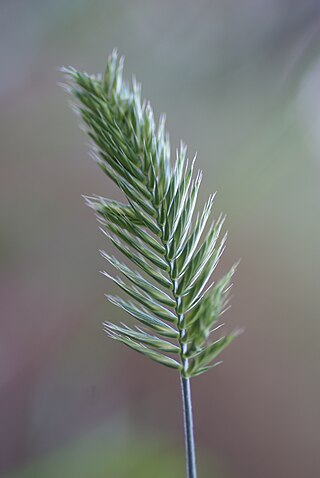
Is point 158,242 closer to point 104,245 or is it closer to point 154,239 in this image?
point 154,239

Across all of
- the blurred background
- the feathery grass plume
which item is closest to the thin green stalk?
the feathery grass plume

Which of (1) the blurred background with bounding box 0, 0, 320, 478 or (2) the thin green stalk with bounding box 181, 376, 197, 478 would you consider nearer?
(2) the thin green stalk with bounding box 181, 376, 197, 478

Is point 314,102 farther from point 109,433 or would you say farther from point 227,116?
point 109,433

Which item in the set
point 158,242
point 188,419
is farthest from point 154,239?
point 188,419

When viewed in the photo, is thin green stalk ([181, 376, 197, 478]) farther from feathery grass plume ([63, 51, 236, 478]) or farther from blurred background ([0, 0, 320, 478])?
blurred background ([0, 0, 320, 478])

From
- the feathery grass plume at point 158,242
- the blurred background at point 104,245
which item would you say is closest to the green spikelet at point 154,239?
the feathery grass plume at point 158,242

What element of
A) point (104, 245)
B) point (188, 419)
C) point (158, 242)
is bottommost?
point (188, 419)

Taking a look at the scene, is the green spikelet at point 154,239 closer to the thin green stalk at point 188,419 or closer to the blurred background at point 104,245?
the thin green stalk at point 188,419

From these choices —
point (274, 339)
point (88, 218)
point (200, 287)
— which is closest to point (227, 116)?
point (88, 218)
